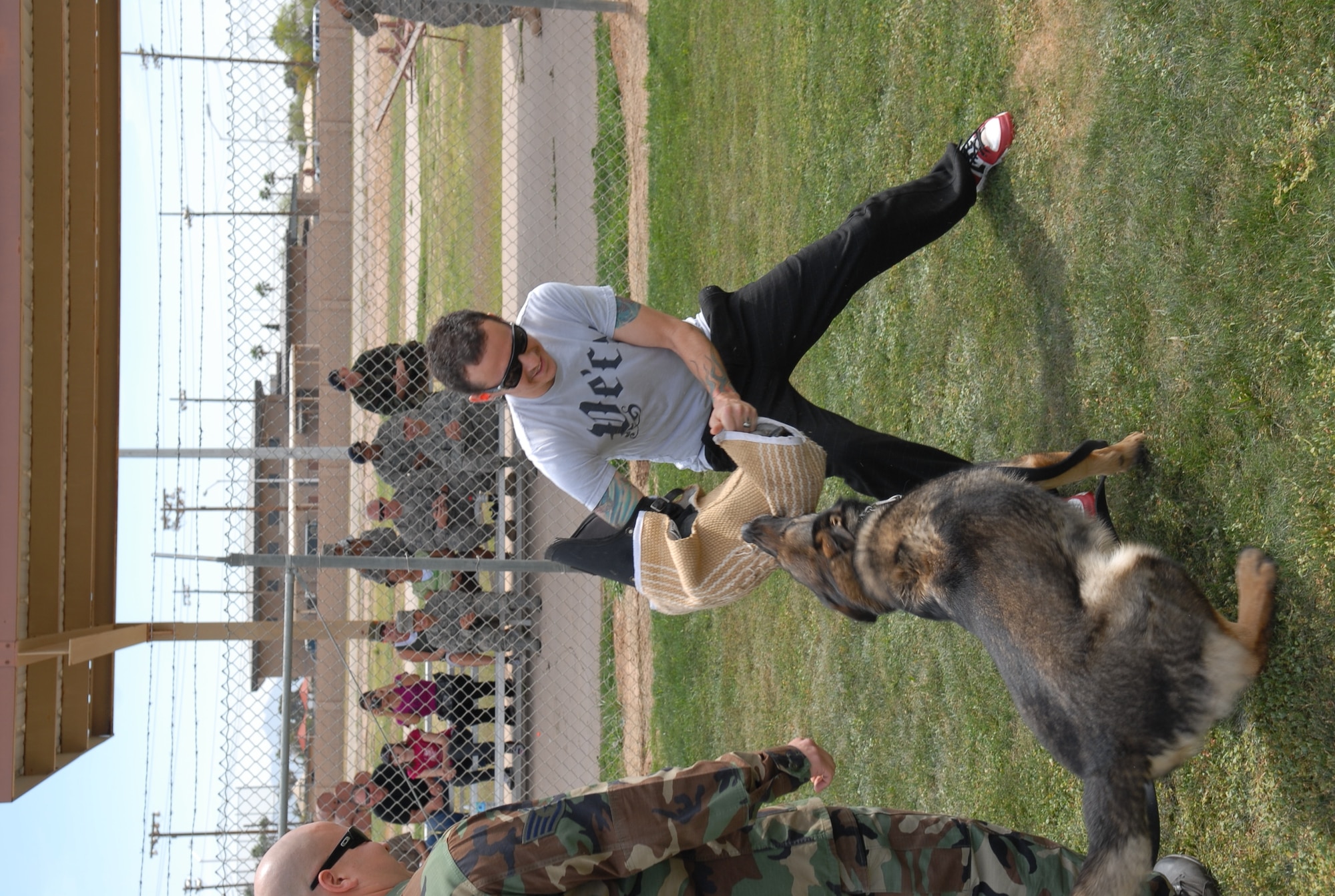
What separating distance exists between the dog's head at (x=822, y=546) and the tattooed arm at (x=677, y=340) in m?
0.58

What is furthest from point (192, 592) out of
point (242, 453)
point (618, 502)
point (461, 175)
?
point (461, 175)

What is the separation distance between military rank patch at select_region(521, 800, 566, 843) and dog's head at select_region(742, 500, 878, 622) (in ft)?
3.67

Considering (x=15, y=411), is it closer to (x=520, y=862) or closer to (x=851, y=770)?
(x=520, y=862)

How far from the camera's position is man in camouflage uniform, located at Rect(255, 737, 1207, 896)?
245 cm

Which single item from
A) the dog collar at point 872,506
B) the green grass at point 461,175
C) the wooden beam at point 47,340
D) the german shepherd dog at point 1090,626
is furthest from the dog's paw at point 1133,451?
the green grass at point 461,175

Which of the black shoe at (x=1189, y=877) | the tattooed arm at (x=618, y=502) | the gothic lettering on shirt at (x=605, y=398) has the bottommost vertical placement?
the black shoe at (x=1189, y=877)

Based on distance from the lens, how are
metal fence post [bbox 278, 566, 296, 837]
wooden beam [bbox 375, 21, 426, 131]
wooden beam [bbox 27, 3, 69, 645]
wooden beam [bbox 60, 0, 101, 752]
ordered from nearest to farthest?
1. wooden beam [bbox 27, 3, 69, 645]
2. wooden beam [bbox 60, 0, 101, 752]
3. metal fence post [bbox 278, 566, 296, 837]
4. wooden beam [bbox 375, 21, 426, 131]

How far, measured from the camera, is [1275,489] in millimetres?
3143

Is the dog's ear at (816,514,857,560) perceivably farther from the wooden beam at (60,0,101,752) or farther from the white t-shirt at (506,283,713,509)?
the wooden beam at (60,0,101,752)

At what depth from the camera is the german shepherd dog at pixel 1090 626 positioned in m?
2.53

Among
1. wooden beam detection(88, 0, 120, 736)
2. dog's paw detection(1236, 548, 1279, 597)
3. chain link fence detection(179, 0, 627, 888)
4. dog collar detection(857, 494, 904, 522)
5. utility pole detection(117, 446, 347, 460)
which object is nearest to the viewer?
dog's paw detection(1236, 548, 1279, 597)

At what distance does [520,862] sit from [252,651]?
5.94 metres

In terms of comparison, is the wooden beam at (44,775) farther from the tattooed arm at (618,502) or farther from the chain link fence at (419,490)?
the tattooed arm at (618,502)

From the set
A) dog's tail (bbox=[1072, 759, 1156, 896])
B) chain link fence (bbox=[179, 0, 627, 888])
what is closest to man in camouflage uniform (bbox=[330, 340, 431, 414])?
chain link fence (bbox=[179, 0, 627, 888])
